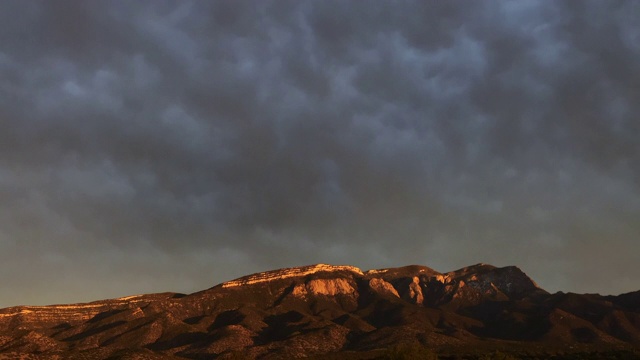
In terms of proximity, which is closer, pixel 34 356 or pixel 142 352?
pixel 34 356

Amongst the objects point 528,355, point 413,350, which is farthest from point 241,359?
point 528,355

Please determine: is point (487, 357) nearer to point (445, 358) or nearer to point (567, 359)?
point (567, 359)

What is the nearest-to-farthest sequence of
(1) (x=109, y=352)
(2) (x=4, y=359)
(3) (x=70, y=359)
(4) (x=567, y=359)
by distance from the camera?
(4) (x=567, y=359)
(2) (x=4, y=359)
(3) (x=70, y=359)
(1) (x=109, y=352)

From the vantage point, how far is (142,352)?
572 ft

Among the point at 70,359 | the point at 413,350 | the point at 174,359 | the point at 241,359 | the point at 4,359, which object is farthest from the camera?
the point at 174,359

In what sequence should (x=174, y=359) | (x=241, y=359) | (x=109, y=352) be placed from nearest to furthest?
(x=241, y=359)
(x=174, y=359)
(x=109, y=352)

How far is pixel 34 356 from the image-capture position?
152250 millimetres

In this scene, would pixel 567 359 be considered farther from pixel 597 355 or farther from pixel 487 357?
pixel 487 357

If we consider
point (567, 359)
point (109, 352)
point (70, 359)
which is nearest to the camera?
point (567, 359)

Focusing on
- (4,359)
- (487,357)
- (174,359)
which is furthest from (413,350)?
(4,359)

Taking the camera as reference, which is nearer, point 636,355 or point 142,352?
point 636,355

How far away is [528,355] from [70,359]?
107 m

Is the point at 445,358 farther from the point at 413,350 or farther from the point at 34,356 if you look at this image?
the point at 34,356

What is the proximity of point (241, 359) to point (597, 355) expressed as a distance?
69.2m
